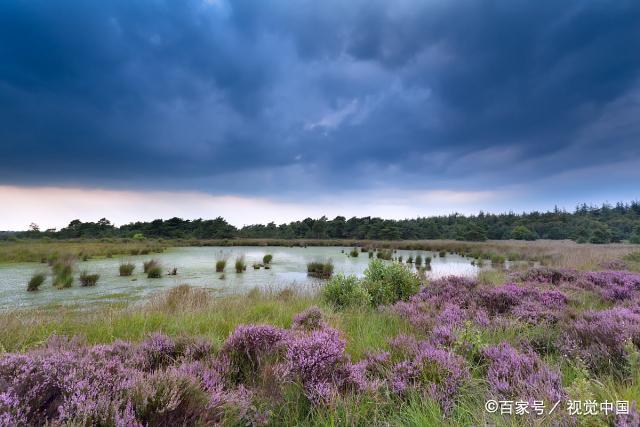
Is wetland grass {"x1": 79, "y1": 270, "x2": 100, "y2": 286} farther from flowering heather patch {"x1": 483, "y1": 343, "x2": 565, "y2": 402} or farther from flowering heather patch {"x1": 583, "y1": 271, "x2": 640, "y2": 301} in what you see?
flowering heather patch {"x1": 583, "y1": 271, "x2": 640, "y2": 301}

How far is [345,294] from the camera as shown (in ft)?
24.9

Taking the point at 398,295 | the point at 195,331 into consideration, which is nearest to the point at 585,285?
the point at 398,295

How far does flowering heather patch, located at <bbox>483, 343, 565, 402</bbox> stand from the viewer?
2277 mm

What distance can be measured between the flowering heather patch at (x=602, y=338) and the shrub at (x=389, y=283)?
151 inches

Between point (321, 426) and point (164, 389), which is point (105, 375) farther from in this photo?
point (321, 426)

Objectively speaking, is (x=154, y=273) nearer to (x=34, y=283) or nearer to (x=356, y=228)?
(x=34, y=283)

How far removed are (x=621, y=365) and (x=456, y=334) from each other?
4.92 feet

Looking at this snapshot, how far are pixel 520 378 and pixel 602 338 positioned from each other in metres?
1.91

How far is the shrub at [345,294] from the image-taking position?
23.3 ft

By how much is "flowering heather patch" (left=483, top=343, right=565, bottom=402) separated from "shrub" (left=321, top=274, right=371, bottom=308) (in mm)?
3908

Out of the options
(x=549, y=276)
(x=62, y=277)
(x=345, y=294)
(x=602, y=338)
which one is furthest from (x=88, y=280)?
(x=549, y=276)

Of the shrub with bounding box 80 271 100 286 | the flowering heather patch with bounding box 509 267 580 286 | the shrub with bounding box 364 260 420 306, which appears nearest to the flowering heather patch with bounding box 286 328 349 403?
the shrub with bounding box 364 260 420 306

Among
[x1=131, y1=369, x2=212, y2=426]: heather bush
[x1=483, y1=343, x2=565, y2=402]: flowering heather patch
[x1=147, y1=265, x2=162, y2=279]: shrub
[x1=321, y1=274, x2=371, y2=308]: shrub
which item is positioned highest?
[x1=131, y1=369, x2=212, y2=426]: heather bush

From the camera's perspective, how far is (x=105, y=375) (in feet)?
Answer: 6.93
